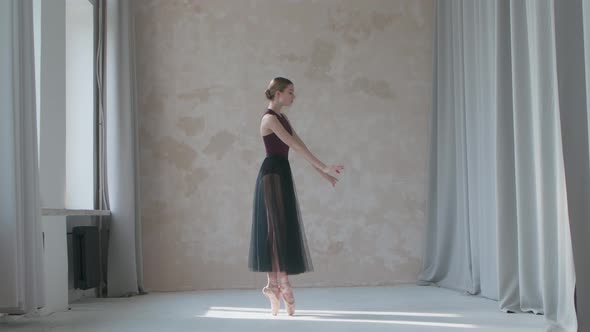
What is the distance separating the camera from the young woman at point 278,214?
4.05 m

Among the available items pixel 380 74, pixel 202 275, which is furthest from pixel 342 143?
pixel 202 275

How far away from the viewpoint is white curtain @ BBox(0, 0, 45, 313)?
141 inches

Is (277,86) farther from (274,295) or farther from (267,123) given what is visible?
(274,295)

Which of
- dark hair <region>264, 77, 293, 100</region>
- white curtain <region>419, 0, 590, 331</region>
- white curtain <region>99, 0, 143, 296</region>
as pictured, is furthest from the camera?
white curtain <region>99, 0, 143, 296</region>

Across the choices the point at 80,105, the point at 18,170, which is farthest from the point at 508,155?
the point at 80,105

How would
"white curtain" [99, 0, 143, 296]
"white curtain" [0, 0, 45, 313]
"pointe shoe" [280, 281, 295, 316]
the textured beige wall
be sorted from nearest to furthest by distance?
"white curtain" [0, 0, 45, 313]
"pointe shoe" [280, 281, 295, 316]
"white curtain" [99, 0, 143, 296]
the textured beige wall

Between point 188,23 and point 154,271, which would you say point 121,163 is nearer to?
point 154,271

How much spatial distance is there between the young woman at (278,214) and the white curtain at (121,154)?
171 cm

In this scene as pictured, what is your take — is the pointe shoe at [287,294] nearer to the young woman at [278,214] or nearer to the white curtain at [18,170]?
the young woman at [278,214]

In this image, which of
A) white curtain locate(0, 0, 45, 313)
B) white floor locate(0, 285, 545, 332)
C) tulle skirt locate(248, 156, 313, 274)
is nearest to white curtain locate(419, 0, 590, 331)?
white floor locate(0, 285, 545, 332)

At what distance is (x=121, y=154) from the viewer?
18.0ft

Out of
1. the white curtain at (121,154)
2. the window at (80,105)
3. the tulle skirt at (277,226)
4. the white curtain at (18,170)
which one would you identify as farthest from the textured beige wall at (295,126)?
the white curtain at (18,170)

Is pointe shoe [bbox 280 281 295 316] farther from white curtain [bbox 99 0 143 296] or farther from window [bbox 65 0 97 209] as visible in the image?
window [bbox 65 0 97 209]

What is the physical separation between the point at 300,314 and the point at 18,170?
1876 millimetres
